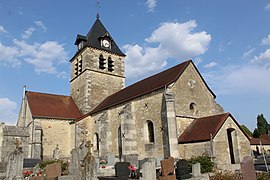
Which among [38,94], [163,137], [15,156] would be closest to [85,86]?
[38,94]

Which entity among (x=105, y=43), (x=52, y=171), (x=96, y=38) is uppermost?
(x=96, y=38)

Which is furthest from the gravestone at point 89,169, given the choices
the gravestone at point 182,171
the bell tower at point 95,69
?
the bell tower at point 95,69

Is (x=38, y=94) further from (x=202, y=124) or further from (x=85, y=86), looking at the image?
(x=202, y=124)

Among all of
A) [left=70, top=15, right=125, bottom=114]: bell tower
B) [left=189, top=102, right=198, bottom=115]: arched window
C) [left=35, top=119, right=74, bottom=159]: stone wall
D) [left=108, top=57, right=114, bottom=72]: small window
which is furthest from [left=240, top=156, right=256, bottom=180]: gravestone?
[left=108, top=57, right=114, bottom=72]: small window

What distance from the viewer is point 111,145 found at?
20500 millimetres

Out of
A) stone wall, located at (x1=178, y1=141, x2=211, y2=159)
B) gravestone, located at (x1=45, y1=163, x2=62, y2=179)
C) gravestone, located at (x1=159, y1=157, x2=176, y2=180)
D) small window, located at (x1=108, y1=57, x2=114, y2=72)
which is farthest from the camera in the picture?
small window, located at (x1=108, y1=57, x2=114, y2=72)

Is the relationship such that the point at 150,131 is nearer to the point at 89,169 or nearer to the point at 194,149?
the point at 194,149

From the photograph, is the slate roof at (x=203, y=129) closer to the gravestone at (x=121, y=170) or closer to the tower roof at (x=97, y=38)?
the gravestone at (x=121, y=170)

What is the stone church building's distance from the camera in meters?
15.1

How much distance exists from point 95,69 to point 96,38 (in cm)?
422

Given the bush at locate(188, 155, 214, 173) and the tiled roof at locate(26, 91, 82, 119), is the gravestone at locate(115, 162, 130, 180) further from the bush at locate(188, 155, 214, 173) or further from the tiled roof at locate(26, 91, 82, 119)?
the tiled roof at locate(26, 91, 82, 119)

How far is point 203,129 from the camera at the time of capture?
15.2m

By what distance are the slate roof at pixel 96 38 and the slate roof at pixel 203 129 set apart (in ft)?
54.3

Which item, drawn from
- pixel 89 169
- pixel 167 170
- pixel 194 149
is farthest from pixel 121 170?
pixel 194 149
